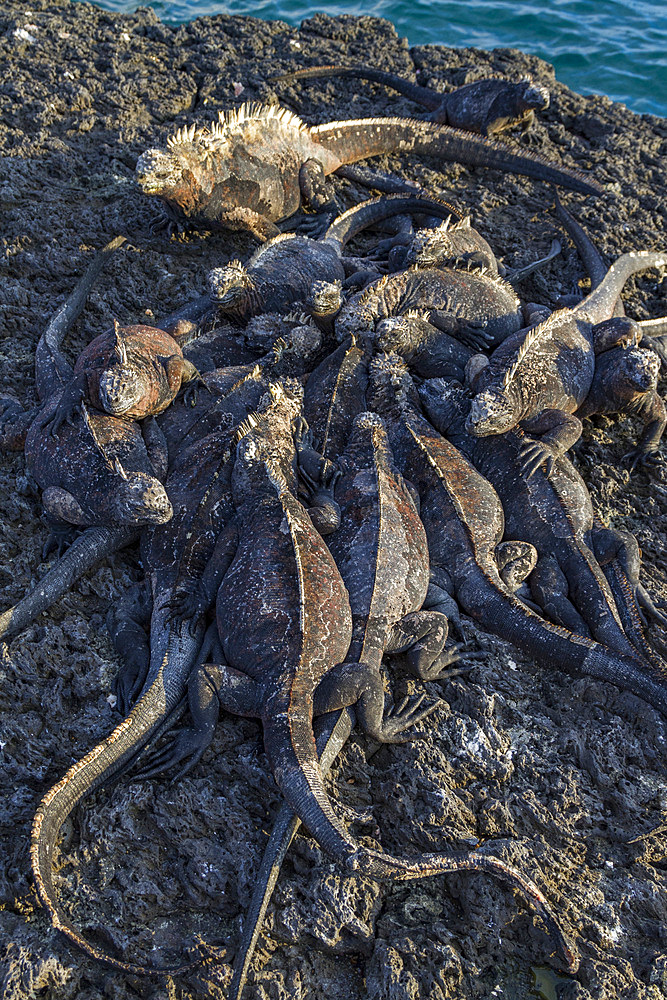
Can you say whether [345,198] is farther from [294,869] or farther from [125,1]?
[125,1]

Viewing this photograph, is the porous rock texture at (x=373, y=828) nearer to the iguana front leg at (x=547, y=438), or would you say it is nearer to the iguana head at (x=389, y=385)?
the iguana front leg at (x=547, y=438)

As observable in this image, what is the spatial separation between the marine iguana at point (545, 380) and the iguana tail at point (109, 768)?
2.04 m

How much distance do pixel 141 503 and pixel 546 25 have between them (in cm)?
1095

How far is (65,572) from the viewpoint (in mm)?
3635

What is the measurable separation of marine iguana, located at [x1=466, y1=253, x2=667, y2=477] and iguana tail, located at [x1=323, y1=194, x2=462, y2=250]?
154cm

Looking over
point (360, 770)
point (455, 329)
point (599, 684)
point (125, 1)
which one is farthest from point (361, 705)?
point (125, 1)

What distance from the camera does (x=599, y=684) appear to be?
3.43m

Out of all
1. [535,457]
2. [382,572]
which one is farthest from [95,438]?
[535,457]

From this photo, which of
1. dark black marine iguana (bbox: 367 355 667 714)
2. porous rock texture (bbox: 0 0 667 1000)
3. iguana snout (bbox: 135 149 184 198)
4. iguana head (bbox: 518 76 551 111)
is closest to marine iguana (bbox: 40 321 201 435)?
porous rock texture (bbox: 0 0 667 1000)

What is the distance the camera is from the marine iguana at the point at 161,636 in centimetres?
278

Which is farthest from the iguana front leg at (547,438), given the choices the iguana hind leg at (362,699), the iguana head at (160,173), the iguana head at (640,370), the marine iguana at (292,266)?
the iguana head at (160,173)

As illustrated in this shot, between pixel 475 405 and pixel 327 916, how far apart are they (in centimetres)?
264

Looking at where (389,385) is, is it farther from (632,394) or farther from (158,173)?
(158,173)

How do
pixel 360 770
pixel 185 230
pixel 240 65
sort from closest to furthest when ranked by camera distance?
1. pixel 360 770
2. pixel 185 230
3. pixel 240 65
